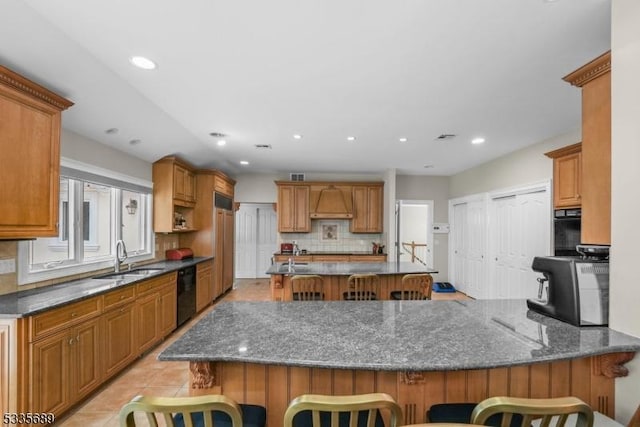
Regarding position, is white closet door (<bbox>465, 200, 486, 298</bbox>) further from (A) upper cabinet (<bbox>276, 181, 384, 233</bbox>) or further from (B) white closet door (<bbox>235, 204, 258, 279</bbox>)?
(B) white closet door (<bbox>235, 204, 258, 279</bbox>)

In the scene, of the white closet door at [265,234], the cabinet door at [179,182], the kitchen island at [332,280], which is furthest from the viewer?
the white closet door at [265,234]

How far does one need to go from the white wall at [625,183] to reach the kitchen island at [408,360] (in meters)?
0.06

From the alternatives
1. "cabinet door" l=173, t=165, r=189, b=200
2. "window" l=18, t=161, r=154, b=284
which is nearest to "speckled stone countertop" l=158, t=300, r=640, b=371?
"window" l=18, t=161, r=154, b=284

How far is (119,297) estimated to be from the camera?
9.75 ft

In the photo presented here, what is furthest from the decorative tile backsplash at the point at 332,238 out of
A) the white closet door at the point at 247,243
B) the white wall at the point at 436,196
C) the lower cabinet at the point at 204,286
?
the lower cabinet at the point at 204,286

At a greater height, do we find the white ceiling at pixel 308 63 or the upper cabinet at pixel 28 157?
the white ceiling at pixel 308 63

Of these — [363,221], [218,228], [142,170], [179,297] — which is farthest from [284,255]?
[142,170]

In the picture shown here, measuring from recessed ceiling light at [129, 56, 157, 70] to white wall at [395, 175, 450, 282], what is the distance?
19.2 ft

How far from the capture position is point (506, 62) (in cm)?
235

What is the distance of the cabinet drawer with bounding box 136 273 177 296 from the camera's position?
132 inches

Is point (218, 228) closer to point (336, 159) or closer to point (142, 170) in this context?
point (142, 170)

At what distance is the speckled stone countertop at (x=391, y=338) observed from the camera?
1.33 meters

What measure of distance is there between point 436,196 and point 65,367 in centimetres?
699

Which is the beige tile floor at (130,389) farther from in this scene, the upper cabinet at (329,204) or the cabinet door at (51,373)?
the upper cabinet at (329,204)
